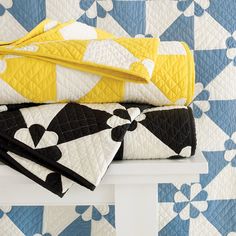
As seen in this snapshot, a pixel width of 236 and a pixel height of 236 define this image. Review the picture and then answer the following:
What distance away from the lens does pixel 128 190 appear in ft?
1.95

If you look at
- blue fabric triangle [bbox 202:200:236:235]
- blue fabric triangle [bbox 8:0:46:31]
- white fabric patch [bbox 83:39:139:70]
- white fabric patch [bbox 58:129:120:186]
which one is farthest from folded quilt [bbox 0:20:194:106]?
blue fabric triangle [bbox 202:200:236:235]

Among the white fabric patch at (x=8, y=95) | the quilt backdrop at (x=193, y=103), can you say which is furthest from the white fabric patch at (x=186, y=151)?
the quilt backdrop at (x=193, y=103)

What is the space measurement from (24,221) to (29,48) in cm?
57

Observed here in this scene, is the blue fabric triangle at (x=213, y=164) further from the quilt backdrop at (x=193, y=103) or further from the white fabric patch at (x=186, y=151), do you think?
the white fabric patch at (x=186, y=151)

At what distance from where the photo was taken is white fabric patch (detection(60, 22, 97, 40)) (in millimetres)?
796

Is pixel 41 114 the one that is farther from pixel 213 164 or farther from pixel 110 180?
pixel 213 164

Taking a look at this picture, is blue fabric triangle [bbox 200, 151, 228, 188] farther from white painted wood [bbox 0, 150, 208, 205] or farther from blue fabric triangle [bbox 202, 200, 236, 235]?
white painted wood [bbox 0, 150, 208, 205]

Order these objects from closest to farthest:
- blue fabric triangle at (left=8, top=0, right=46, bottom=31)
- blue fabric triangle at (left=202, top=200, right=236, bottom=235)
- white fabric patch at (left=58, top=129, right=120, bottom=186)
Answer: white fabric patch at (left=58, top=129, right=120, bottom=186) < blue fabric triangle at (left=8, top=0, right=46, bottom=31) < blue fabric triangle at (left=202, top=200, right=236, bottom=235)

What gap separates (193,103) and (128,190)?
0.46 metres

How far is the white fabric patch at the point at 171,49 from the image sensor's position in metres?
0.69

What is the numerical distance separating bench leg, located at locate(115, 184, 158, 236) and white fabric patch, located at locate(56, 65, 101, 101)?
17 centimetres

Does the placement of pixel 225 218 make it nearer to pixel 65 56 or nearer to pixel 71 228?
pixel 71 228

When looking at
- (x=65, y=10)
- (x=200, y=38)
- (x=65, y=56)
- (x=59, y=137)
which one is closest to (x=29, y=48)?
(x=65, y=56)

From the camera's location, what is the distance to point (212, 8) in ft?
3.16
